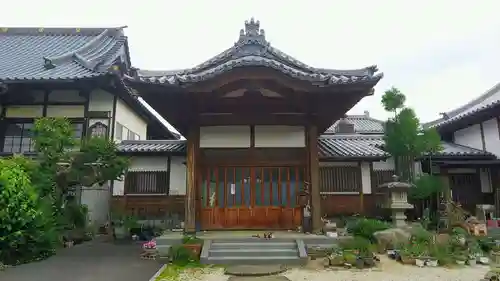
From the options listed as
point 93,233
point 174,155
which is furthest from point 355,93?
point 93,233

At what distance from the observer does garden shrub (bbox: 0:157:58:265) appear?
8633 mm

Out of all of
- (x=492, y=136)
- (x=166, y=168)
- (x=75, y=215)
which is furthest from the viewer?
(x=492, y=136)

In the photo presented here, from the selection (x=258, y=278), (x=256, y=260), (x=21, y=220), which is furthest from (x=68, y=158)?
(x=258, y=278)

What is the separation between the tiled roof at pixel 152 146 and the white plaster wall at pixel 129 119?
4.11ft

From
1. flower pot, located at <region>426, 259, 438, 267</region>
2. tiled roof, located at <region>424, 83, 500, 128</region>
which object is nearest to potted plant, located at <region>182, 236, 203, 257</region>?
flower pot, located at <region>426, 259, 438, 267</region>

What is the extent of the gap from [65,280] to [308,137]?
7.84 meters

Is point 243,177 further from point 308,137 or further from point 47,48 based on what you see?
point 47,48

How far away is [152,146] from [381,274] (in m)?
12.1

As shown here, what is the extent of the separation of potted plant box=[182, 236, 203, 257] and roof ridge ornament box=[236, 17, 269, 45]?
6922 millimetres

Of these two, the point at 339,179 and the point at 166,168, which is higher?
the point at 166,168

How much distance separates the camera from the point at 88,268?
334 inches

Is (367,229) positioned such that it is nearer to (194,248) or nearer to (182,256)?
(194,248)

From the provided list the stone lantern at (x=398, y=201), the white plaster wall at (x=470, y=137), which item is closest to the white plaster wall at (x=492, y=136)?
the white plaster wall at (x=470, y=137)

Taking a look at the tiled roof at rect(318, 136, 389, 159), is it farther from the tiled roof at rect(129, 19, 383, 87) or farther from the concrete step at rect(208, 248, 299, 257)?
the concrete step at rect(208, 248, 299, 257)
